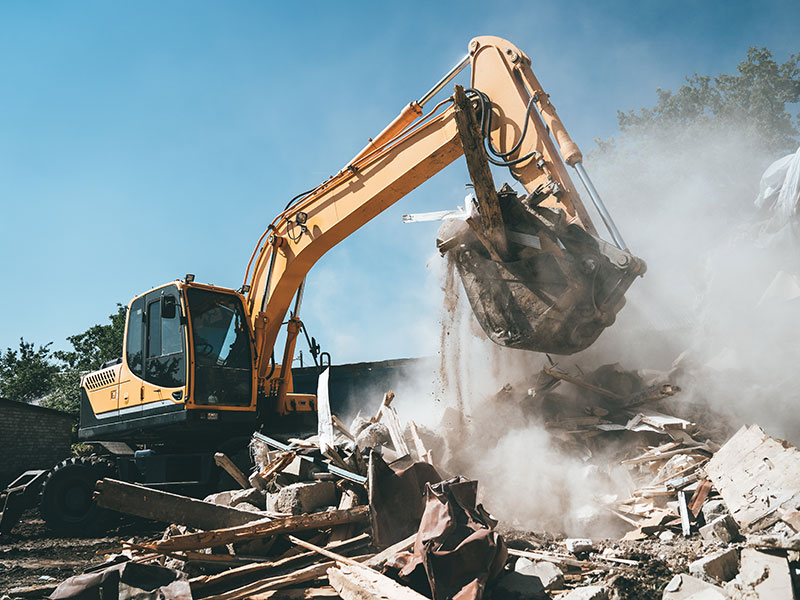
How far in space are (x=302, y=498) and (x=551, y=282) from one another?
317cm

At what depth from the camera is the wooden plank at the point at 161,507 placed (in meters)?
3.95

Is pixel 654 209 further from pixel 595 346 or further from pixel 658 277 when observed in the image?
pixel 595 346

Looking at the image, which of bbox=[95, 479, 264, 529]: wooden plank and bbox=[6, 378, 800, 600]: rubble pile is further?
bbox=[95, 479, 264, 529]: wooden plank

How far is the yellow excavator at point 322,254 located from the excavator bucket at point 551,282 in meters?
0.01

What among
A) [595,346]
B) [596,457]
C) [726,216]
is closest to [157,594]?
[596,457]

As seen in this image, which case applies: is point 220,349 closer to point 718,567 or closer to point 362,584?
point 362,584

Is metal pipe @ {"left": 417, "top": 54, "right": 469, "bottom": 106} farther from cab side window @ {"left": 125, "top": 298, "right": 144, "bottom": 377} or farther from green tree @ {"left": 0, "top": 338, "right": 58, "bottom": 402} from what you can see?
green tree @ {"left": 0, "top": 338, "right": 58, "bottom": 402}

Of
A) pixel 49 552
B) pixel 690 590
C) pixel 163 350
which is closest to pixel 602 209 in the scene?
pixel 690 590

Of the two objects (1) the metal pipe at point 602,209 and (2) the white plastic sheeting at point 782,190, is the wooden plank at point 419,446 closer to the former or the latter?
(1) the metal pipe at point 602,209

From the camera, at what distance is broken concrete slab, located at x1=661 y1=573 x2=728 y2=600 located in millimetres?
2576

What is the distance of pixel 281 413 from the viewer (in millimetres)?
7367

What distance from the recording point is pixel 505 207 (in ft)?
16.3

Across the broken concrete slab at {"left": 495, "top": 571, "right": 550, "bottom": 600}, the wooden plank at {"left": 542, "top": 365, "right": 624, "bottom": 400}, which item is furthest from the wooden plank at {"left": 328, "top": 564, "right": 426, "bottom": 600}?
the wooden plank at {"left": 542, "top": 365, "right": 624, "bottom": 400}

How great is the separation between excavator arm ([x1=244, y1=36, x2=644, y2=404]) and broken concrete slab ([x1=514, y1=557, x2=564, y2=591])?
2216 mm
